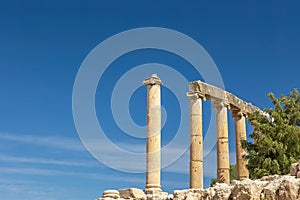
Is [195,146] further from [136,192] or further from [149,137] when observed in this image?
[136,192]

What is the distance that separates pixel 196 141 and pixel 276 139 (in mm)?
5020

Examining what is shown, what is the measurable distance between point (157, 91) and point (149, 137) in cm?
284

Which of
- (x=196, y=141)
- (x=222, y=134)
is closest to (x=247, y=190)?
(x=196, y=141)

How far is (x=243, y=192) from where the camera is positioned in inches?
496

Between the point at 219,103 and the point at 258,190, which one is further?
the point at 219,103

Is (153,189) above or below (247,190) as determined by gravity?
above

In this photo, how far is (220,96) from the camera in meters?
31.4

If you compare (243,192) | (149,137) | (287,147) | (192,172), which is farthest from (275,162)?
(243,192)

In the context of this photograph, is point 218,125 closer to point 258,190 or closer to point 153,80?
point 153,80

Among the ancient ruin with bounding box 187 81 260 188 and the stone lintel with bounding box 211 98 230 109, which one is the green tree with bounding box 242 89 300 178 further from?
the stone lintel with bounding box 211 98 230 109

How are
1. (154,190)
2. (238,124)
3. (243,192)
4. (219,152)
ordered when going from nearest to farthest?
(243,192)
(154,190)
(219,152)
(238,124)

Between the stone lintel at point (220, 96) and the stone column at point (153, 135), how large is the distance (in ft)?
7.86

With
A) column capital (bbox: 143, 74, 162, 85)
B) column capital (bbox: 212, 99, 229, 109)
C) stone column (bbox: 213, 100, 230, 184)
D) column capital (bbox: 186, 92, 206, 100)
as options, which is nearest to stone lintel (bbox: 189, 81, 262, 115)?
column capital (bbox: 212, 99, 229, 109)

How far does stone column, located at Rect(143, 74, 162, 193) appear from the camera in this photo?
2752 cm
